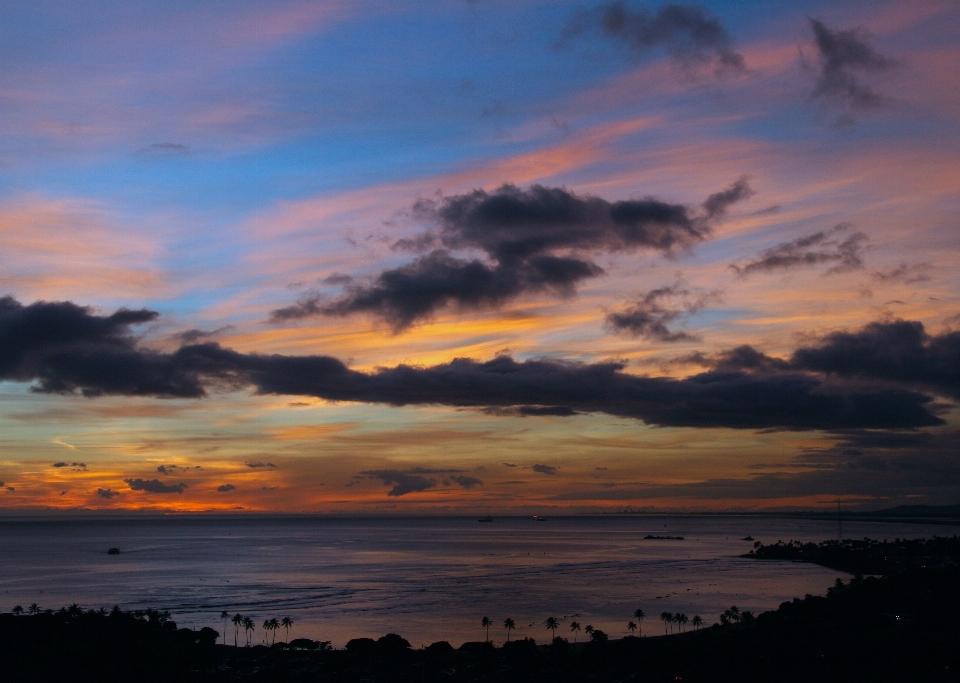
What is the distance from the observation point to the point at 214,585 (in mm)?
153875

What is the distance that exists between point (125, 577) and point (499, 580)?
278 ft

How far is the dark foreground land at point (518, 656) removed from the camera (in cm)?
6806

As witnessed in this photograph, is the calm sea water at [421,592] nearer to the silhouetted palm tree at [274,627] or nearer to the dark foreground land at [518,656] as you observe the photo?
the silhouetted palm tree at [274,627]

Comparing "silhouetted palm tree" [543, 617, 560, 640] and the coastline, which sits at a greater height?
the coastline

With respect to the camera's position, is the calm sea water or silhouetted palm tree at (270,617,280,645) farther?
the calm sea water

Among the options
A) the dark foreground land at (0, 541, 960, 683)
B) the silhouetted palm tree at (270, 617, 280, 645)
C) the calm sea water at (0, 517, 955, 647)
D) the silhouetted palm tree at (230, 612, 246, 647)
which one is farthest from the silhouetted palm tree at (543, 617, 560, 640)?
the silhouetted palm tree at (230, 612, 246, 647)

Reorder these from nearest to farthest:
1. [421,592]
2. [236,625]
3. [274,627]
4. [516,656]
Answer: [516,656], [274,627], [236,625], [421,592]

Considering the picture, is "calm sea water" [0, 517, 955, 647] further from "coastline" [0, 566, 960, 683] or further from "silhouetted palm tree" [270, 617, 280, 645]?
"coastline" [0, 566, 960, 683]

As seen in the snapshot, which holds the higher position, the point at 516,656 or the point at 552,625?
the point at 516,656

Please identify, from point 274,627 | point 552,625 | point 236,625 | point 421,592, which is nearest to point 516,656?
point 552,625

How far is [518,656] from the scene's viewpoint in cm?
7588

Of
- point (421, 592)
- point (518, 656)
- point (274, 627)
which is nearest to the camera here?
point (518, 656)

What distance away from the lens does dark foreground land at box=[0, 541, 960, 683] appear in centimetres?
6806

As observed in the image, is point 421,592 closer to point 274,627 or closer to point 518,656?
point 274,627
